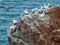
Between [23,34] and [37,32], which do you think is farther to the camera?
[23,34]

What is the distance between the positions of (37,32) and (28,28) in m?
0.25

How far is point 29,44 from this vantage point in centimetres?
361

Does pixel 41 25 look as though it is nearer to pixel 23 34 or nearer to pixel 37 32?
pixel 37 32

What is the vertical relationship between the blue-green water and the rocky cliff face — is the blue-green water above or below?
below

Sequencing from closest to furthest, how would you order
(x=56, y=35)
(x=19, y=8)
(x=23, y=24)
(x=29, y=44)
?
(x=56, y=35), (x=29, y=44), (x=23, y=24), (x=19, y=8)

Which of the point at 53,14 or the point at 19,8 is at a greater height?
the point at 53,14

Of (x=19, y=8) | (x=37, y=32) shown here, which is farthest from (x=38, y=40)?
(x=19, y=8)

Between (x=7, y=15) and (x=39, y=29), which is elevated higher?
(x=39, y=29)

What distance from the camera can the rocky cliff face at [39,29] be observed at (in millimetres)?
3428

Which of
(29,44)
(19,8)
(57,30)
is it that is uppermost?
(57,30)

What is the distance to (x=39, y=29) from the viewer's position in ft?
11.6

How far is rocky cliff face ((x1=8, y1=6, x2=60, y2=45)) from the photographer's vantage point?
3428 millimetres

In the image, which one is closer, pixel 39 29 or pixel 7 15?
pixel 39 29

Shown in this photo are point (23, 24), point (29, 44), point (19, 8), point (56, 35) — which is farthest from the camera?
point (19, 8)
